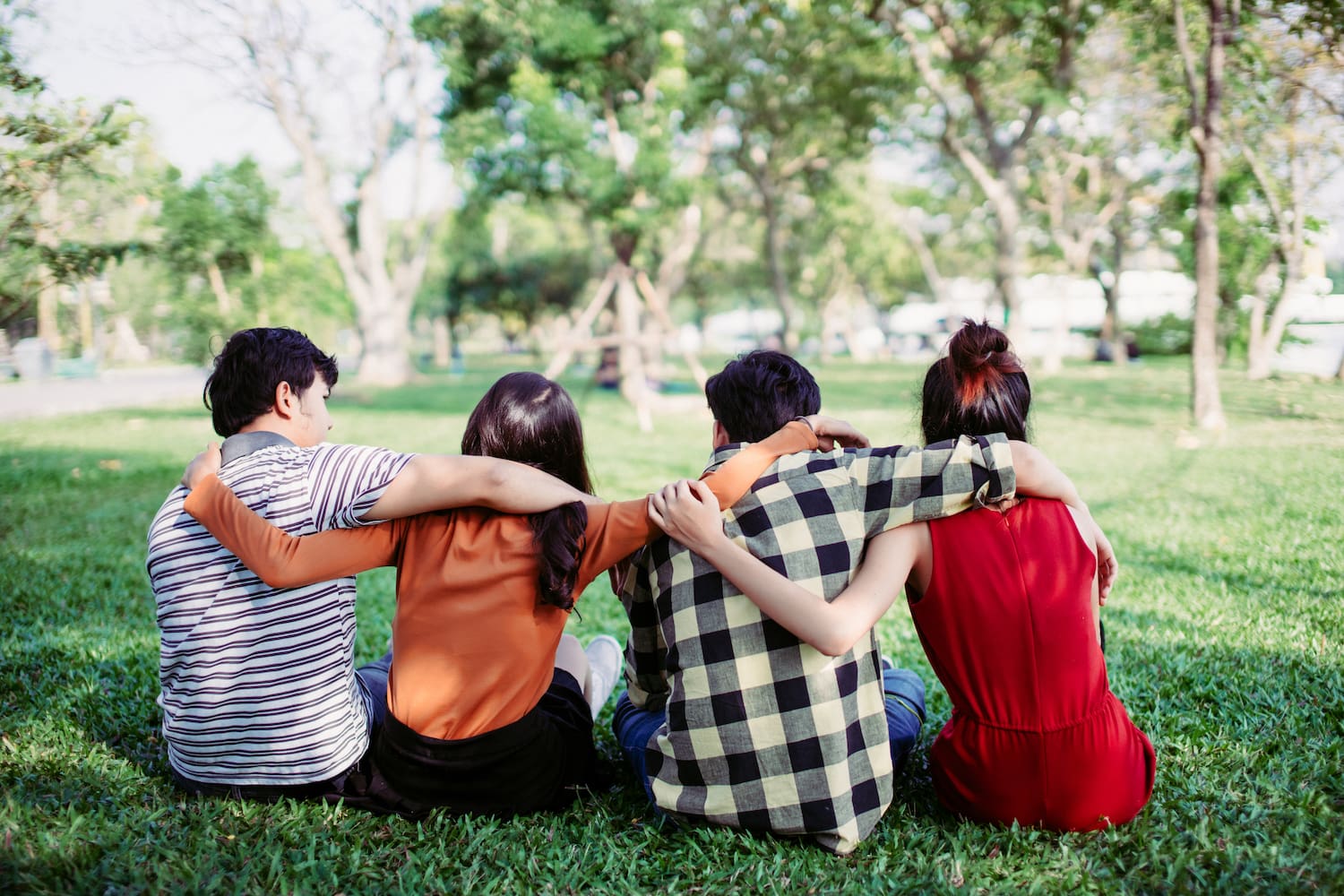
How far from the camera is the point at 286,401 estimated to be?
7.98 ft

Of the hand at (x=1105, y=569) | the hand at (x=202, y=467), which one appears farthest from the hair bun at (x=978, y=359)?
the hand at (x=202, y=467)

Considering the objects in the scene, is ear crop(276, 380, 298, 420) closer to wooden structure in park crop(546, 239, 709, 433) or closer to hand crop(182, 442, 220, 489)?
hand crop(182, 442, 220, 489)

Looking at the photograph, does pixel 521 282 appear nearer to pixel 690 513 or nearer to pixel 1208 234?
pixel 1208 234

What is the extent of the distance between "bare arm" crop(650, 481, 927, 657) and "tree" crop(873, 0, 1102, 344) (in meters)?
12.9

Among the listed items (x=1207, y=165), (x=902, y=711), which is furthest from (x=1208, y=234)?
(x=902, y=711)

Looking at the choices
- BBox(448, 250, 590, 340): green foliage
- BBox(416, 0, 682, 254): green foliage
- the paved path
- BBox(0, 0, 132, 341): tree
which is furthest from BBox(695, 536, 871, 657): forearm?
BBox(448, 250, 590, 340): green foliage

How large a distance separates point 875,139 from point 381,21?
36.4 ft

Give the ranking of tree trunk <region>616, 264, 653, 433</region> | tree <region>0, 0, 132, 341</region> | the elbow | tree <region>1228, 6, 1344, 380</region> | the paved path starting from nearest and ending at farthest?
the elbow < tree <region>0, 0, 132, 341</region> < tree <region>1228, 6, 1344, 380</region> < tree trunk <region>616, 264, 653, 433</region> < the paved path

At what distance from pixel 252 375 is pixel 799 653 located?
1.61 meters

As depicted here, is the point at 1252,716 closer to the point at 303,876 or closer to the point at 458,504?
the point at 458,504

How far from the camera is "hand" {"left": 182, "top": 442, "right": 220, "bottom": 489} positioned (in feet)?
7.24

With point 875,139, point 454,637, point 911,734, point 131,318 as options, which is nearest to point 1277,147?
point 875,139

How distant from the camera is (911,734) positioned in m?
2.56

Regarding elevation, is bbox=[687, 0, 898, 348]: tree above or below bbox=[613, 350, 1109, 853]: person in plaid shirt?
above
